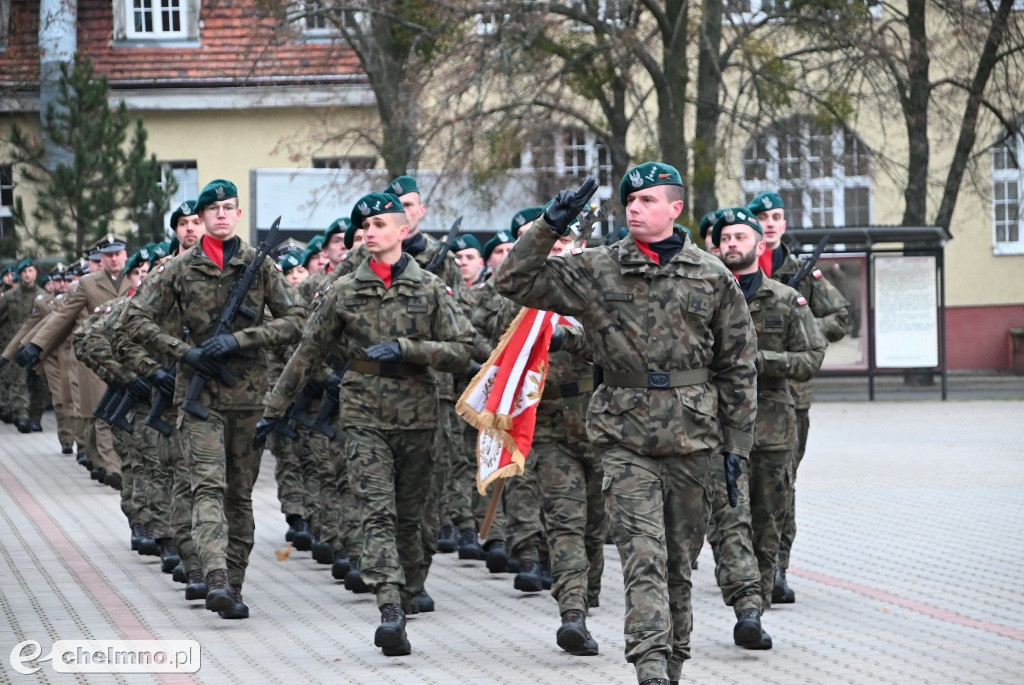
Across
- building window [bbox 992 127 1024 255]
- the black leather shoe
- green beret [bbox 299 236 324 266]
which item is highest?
building window [bbox 992 127 1024 255]

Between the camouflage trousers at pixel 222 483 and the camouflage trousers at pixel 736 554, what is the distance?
8.21 ft

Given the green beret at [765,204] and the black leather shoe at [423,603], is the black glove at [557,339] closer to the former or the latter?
the black leather shoe at [423,603]

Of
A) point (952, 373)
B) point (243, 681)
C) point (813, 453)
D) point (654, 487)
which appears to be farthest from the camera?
point (952, 373)

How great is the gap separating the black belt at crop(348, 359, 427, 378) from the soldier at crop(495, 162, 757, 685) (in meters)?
1.82

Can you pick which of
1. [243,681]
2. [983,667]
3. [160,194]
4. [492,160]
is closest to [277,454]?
[243,681]

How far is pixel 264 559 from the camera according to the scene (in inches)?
476

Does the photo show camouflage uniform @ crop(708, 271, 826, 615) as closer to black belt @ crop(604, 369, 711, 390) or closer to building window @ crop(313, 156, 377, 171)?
black belt @ crop(604, 369, 711, 390)

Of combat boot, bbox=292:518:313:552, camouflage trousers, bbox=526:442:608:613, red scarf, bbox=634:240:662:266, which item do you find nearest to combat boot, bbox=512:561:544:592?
camouflage trousers, bbox=526:442:608:613

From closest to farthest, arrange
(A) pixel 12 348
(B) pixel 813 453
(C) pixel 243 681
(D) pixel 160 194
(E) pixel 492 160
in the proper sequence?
(C) pixel 243 681
(B) pixel 813 453
(A) pixel 12 348
(E) pixel 492 160
(D) pixel 160 194

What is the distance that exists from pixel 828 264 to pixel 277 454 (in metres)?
15.2

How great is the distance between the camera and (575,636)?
825 cm

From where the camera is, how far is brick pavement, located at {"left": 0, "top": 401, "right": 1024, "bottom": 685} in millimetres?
7938

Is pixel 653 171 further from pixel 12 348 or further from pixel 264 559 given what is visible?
pixel 12 348

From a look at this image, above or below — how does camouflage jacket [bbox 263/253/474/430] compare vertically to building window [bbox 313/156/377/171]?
below
